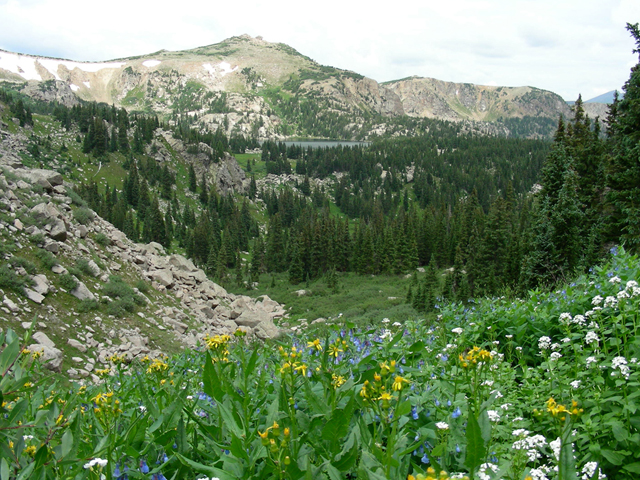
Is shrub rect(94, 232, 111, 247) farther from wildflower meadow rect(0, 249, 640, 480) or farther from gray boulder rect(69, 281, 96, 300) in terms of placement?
wildflower meadow rect(0, 249, 640, 480)

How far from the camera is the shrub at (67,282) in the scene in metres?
18.8

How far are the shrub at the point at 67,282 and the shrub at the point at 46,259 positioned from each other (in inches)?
32.4

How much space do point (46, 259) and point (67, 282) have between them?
1.66 metres

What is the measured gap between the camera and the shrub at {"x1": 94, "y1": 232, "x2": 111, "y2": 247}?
25750 millimetres

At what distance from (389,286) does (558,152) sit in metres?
40.9

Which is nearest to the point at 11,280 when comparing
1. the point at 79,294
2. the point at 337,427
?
the point at 79,294

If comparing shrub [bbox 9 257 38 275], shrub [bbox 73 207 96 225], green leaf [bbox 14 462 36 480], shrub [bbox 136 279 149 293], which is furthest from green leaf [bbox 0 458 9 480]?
shrub [bbox 73 207 96 225]

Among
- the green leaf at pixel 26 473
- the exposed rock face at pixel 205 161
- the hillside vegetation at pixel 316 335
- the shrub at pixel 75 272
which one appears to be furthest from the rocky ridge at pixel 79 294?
the exposed rock face at pixel 205 161

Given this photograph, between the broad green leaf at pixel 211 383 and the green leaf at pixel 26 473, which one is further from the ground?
the broad green leaf at pixel 211 383

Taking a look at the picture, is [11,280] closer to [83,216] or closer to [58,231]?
[58,231]

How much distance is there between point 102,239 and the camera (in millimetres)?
25953

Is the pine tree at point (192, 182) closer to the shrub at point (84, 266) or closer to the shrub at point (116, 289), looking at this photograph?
the shrub at point (116, 289)

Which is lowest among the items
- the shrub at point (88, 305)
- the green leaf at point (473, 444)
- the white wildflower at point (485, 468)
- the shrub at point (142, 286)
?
the shrub at point (142, 286)

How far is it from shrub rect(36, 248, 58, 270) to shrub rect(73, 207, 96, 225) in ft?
21.9
